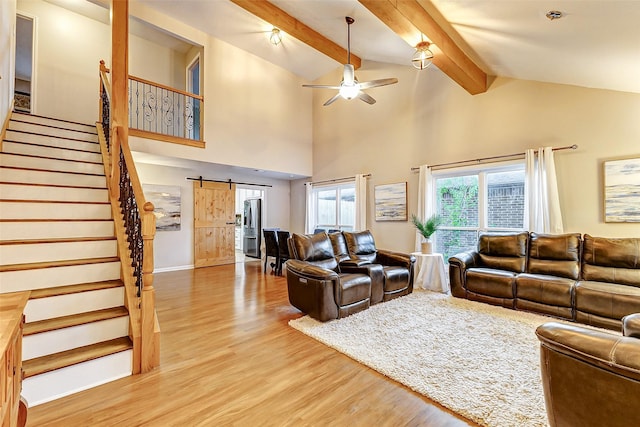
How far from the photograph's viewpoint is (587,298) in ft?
10.1

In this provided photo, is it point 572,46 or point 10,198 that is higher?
point 572,46

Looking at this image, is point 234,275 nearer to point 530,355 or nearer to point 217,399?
point 217,399

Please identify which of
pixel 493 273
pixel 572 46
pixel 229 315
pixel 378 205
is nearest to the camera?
pixel 572 46

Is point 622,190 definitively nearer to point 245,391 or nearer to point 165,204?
point 245,391

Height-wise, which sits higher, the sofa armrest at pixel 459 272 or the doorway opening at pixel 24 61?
the doorway opening at pixel 24 61

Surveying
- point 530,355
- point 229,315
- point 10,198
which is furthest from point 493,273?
point 10,198

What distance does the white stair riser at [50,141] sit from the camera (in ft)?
12.0

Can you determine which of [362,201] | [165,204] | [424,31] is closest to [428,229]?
[362,201]

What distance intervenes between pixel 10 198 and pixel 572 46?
19.5 ft

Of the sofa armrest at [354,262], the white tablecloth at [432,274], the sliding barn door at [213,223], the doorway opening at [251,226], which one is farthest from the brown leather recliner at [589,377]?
the doorway opening at [251,226]

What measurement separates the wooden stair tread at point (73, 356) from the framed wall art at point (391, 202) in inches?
192

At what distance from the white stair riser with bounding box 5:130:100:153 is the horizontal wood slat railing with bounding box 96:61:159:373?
1.54m

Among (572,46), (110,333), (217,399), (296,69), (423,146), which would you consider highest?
(296,69)

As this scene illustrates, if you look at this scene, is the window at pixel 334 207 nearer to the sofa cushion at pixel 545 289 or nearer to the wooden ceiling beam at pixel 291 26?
the wooden ceiling beam at pixel 291 26
